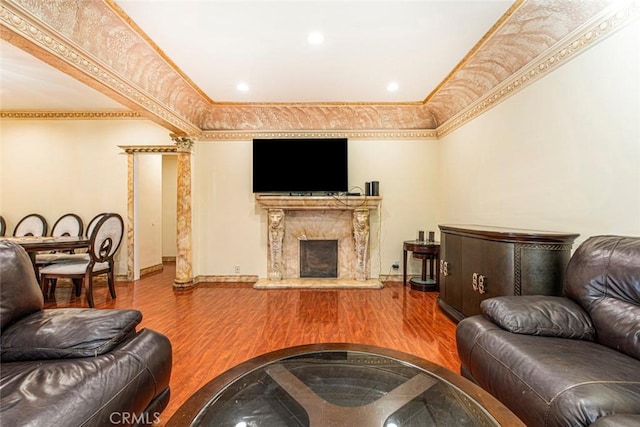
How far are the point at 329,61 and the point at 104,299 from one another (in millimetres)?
4245

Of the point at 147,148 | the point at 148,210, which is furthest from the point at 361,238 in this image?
the point at 148,210

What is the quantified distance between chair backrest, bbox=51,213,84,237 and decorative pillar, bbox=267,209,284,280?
305 centimetres

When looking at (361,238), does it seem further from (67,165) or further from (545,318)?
(67,165)

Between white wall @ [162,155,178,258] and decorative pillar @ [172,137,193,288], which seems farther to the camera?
white wall @ [162,155,178,258]

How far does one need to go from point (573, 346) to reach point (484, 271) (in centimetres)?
107

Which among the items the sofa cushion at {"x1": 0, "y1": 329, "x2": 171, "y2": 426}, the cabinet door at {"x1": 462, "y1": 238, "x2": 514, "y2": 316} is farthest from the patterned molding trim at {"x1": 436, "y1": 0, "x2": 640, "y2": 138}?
the sofa cushion at {"x1": 0, "y1": 329, "x2": 171, "y2": 426}

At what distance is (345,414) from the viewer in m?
1.03

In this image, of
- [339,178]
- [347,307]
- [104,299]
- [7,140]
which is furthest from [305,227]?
[7,140]

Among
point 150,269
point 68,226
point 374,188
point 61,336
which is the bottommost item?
point 150,269

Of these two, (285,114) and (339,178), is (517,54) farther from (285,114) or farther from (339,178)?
(285,114)

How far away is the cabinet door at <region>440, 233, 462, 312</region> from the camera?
2834mm

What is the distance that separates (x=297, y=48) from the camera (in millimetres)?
2812

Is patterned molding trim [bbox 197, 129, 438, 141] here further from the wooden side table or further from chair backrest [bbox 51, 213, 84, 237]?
chair backrest [bbox 51, 213, 84, 237]

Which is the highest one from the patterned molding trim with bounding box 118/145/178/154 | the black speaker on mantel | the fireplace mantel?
the patterned molding trim with bounding box 118/145/178/154
